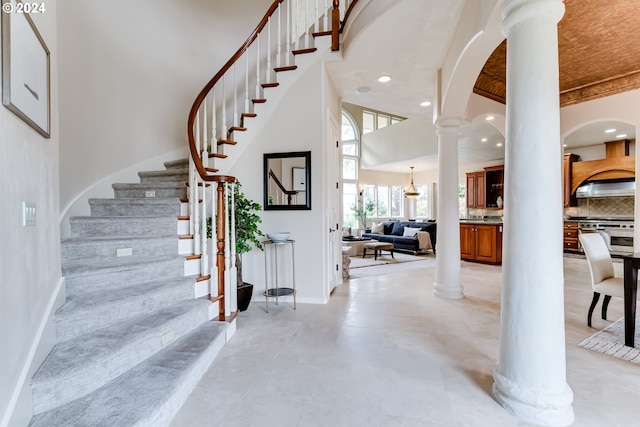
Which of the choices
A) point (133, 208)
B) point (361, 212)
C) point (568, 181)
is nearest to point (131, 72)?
point (133, 208)

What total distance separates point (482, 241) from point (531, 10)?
571 cm

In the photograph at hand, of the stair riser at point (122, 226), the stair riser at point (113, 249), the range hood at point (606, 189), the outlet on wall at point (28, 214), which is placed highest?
the range hood at point (606, 189)

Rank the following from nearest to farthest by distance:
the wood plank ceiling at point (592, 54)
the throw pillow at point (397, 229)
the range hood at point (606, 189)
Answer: the wood plank ceiling at point (592, 54)
the range hood at point (606, 189)
the throw pillow at point (397, 229)

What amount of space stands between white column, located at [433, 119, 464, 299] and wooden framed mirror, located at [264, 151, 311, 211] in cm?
175

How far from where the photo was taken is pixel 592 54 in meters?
3.36

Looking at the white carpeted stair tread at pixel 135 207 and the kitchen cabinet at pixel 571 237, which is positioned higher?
the white carpeted stair tread at pixel 135 207

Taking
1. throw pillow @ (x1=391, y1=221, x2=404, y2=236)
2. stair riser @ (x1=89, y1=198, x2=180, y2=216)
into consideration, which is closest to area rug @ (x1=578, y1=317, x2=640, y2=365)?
stair riser @ (x1=89, y1=198, x2=180, y2=216)

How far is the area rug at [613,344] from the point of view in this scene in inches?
88.6

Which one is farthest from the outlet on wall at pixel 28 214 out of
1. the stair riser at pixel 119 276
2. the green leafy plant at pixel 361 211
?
the green leafy plant at pixel 361 211

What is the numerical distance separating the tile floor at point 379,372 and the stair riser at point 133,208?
1396 millimetres

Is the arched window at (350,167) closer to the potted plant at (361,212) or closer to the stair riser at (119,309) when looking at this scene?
the potted plant at (361,212)

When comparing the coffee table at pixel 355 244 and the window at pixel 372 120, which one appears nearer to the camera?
the coffee table at pixel 355 244

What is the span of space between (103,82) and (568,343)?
5.45 meters

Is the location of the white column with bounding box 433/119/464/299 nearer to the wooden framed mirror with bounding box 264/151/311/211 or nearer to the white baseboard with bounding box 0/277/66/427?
the wooden framed mirror with bounding box 264/151/311/211
